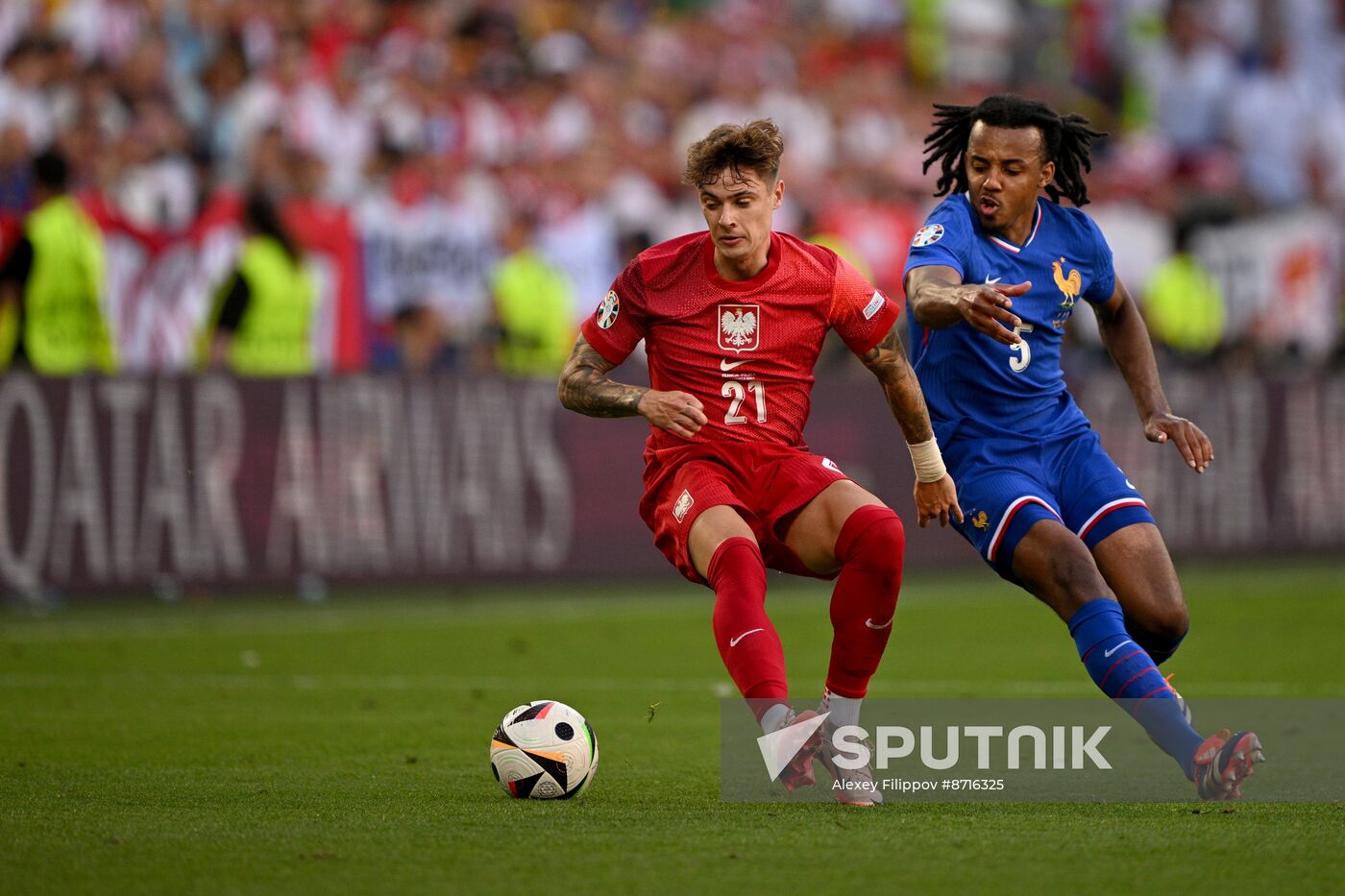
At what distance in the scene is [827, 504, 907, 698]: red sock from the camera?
645cm

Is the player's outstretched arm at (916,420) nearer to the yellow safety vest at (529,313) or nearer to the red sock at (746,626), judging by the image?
Result: the red sock at (746,626)

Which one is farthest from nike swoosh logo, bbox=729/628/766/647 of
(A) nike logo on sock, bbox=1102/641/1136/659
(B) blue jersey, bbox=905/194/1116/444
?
(B) blue jersey, bbox=905/194/1116/444

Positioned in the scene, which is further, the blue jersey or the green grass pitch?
the blue jersey

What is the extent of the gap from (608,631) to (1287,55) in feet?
48.4

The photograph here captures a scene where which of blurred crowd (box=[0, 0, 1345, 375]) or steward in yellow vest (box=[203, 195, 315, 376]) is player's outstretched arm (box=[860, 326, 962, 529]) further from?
blurred crowd (box=[0, 0, 1345, 375])

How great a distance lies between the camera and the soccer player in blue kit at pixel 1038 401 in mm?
6730

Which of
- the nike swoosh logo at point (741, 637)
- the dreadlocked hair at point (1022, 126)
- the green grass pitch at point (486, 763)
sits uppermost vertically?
the dreadlocked hair at point (1022, 126)

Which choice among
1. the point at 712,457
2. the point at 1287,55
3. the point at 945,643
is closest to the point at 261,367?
the point at 945,643

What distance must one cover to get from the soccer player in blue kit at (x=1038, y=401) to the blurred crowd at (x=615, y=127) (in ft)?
26.2

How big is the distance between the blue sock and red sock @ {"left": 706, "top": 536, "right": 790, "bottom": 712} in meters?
1.05

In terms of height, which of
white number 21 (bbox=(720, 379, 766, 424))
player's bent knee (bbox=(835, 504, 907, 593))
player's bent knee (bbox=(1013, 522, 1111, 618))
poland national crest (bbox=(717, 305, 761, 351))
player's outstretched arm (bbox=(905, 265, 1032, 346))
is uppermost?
player's outstretched arm (bbox=(905, 265, 1032, 346))

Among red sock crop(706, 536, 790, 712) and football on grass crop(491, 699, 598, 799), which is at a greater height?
red sock crop(706, 536, 790, 712)

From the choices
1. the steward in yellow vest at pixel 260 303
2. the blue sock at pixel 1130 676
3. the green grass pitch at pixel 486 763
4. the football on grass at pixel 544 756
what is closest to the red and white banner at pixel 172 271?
the steward in yellow vest at pixel 260 303

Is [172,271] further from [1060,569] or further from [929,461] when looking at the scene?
[1060,569]
